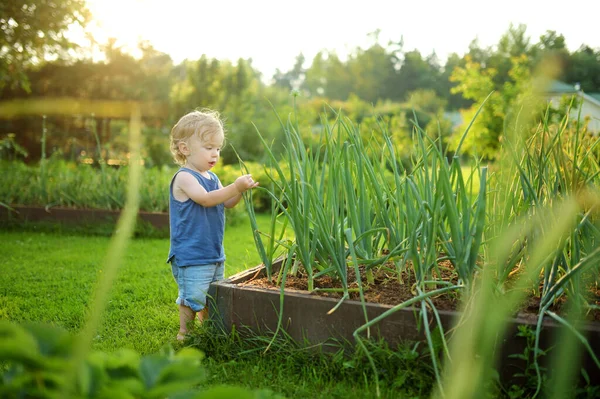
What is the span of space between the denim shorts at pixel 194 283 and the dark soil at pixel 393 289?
244 millimetres

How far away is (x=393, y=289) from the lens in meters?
2.01

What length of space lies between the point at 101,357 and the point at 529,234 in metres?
1.44

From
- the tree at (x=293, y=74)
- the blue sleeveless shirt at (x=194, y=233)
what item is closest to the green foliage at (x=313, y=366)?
the blue sleeveless shirt at (x=194, y=233)

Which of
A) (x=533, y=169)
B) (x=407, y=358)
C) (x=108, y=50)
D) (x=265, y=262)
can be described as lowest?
(x=407, y=358)

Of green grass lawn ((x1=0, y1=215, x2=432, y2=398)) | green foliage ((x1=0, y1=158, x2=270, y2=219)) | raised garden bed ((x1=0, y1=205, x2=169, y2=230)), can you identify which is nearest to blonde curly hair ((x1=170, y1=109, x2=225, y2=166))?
green grass lawn ((x1=0, y1=215, x2=432, y2=398))

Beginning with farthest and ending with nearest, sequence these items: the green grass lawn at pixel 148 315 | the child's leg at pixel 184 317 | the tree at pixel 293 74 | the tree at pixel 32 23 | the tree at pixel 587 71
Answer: the tree at pixel 293 74 → the tree at pixel 587 71 → the tree at pixel 32 23 → the child's leg at pixel 184 317 → the green grass lawn at pixel 148 315

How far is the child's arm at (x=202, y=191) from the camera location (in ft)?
7.43

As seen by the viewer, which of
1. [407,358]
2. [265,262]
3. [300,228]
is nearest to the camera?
[407,358]

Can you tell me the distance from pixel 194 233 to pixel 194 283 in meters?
0.23

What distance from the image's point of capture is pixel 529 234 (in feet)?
5.91

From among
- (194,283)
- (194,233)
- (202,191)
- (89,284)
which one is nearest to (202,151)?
(202,191)

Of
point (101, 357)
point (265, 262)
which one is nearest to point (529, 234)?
point (265, 262)

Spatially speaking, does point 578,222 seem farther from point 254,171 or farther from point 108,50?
point 108,50

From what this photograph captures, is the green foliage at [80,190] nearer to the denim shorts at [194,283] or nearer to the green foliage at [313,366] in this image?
the denim shorts at [194,283]
